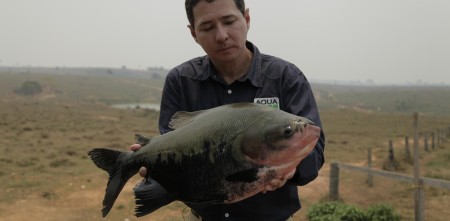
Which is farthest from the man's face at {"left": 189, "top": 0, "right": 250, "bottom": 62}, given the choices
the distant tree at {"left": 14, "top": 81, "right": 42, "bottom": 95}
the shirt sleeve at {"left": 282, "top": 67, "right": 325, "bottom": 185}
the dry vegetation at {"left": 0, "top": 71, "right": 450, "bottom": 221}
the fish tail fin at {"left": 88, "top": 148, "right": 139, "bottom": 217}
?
the distant tree at {"left": 14, "top": 81, "right": 42, "bottom": 95}

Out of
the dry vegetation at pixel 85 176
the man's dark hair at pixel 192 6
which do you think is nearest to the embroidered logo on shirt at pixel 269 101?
the man's dark hair at pixel 192 6

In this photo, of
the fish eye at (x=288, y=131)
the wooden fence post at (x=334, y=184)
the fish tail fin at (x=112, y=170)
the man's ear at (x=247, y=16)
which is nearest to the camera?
the fish eye at (x=288, y=131)

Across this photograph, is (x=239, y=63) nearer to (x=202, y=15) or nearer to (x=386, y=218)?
(x=202, y=15)

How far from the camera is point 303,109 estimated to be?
9.10 feet

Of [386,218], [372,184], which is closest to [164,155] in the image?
Answer: [386,218]

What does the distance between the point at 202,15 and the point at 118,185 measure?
1.18 meters

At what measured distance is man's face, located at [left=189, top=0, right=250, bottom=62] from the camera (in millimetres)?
2736

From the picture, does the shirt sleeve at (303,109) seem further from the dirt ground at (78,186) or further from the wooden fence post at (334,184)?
the wooden fence post at (334,184)

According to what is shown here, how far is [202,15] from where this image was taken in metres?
2.78

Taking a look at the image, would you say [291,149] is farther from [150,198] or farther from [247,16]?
[247,16]

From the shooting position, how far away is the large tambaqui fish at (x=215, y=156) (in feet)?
6.86

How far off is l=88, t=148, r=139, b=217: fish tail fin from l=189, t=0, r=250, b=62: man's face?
0.88 m

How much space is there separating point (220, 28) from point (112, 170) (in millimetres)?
1102

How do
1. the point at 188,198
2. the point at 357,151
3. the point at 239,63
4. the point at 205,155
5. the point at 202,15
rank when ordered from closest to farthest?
1. the point at 205,155
2. the point at 188,198
3. the point at 202,15
4. the point at 239,63
5. the point at 357,151
